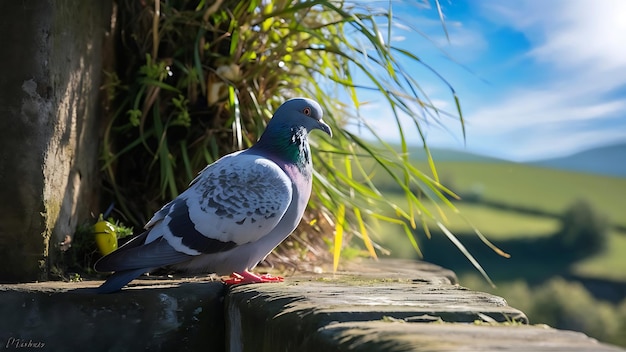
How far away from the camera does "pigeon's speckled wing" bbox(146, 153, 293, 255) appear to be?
1.80 m

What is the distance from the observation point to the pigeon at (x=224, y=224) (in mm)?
1784

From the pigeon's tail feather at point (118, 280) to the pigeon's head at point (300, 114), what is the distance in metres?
0.54

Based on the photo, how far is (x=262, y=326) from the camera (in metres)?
1.48

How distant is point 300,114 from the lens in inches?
79.7

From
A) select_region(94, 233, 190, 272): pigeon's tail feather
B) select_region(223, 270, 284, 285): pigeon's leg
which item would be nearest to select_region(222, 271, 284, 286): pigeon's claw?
select_region(223, 270, 284, 285): pigeon's leg

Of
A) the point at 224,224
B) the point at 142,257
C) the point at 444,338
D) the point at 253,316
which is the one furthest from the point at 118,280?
the point at 444,338

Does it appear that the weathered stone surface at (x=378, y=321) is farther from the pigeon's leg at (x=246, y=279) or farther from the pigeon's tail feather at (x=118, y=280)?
the pigeon's tail feather at (x=118, y=280)

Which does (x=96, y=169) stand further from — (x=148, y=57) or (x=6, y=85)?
(x=6, y=85)

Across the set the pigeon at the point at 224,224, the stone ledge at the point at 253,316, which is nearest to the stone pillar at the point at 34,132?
the stone ledge at the point at 253,316

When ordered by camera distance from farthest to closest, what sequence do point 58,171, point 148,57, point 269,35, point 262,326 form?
point 269,35 < point 148,57 < point 58,171 < point 262,326

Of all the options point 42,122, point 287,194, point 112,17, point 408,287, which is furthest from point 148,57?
point 408,287

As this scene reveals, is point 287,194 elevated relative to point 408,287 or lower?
elevated

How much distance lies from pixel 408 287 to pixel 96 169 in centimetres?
118

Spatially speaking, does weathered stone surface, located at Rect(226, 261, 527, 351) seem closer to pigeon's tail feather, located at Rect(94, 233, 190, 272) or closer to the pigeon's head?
pigeon's tail feather, located at Rect(94, 233, 190, 272)
